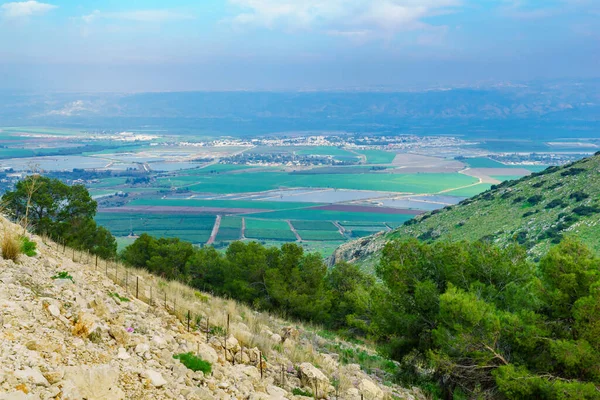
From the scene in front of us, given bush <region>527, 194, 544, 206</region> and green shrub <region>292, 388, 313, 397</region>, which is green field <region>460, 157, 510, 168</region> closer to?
bush <region>527, 194, 544, 206</region>

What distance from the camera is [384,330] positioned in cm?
1466

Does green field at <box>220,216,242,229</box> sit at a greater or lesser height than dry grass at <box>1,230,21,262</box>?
lesser

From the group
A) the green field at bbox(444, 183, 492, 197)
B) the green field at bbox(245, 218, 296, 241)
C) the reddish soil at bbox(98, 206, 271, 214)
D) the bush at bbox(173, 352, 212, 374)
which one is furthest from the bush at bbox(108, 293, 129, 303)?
the green field at bbox(444, 183, 492, 197)

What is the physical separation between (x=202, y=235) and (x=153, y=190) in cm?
4831

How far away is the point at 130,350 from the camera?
8016mm

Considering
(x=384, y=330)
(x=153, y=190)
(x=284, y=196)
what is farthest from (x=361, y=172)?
(x=384, y=330)

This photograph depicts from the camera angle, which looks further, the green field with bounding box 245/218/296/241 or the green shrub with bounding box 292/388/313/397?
the green field with bounding box 245/218/296/241

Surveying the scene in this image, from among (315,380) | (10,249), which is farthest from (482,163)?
(10,249)

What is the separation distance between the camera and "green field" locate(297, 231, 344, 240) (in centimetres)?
8016

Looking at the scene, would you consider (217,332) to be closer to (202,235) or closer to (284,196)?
(202,235)

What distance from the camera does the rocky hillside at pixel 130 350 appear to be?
250 inches

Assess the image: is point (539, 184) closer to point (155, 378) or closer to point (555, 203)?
point (555, 203)

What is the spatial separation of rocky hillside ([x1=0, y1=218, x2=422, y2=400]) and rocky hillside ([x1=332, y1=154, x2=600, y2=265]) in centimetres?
3039

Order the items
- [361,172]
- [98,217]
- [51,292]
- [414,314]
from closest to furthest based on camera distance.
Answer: [51,292]
[414,314]
[98,217]
[361,172]
